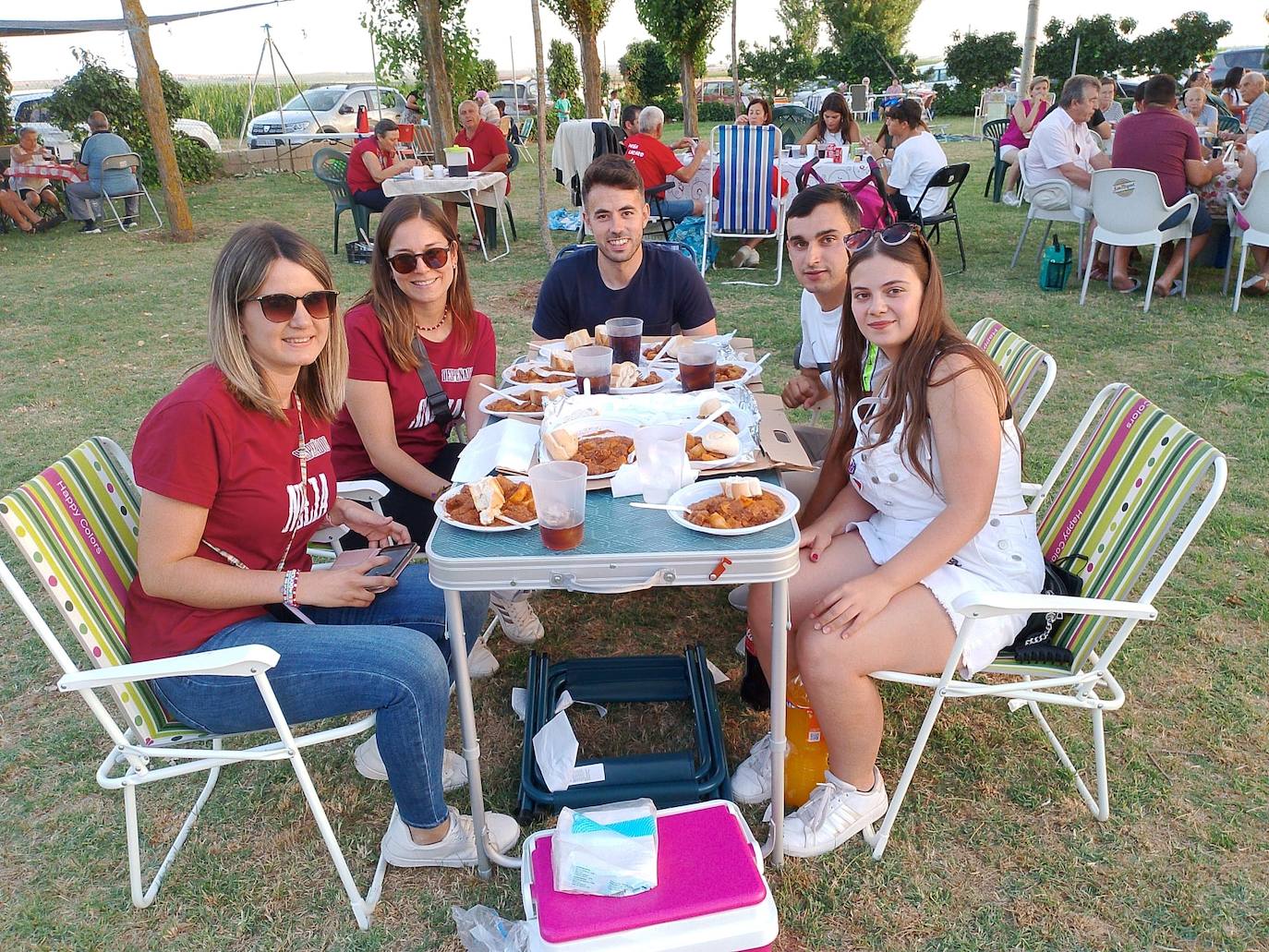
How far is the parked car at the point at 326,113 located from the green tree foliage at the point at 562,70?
777 centimetres

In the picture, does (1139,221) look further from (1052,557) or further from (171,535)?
(171,535)

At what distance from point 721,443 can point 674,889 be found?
3.33ft

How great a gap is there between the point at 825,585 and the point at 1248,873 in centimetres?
121

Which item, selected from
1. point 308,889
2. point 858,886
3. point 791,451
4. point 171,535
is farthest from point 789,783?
point 171,535

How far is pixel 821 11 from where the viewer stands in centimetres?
4425

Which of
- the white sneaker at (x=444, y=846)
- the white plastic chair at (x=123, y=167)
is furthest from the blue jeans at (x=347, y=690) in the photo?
the white plastic chair at (x=123, y=167)

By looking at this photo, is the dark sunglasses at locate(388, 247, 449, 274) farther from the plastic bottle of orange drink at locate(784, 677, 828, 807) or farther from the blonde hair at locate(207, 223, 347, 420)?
the plastic bottle of orange drink at locate(784, 677, 828, 807)

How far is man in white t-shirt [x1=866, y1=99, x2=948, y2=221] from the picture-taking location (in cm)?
778

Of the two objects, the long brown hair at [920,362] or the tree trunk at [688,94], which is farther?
the tree trunk at [688,94]

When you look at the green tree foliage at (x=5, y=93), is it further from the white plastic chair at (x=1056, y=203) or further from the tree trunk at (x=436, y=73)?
the white plastic chair at (x=1056, y=203)

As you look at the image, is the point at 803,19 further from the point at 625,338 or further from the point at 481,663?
the point at 481,663

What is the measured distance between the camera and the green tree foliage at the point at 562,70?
88.9ft

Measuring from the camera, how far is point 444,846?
2.14 metres

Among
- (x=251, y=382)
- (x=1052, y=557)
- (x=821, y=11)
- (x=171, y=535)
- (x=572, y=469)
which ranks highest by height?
(x=821, y=11)
